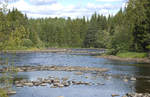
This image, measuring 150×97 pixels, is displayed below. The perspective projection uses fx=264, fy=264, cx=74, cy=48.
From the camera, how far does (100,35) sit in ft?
487

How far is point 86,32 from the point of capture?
164 m

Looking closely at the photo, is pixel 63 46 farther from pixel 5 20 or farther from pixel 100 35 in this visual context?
pixel 5 20

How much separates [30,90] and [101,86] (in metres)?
9.08

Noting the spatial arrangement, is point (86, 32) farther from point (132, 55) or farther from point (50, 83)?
point (50, 83)

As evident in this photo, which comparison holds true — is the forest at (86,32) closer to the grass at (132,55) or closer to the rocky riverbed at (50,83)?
the grass at (132,55)

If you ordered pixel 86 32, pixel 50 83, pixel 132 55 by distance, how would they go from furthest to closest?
pixel 86 32 < pixel 132 55 < pixel 50 83

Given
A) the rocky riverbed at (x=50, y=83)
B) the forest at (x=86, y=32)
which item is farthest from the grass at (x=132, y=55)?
the rocky riverbed at (x=50, y=83)

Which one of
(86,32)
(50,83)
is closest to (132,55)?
(50,83)

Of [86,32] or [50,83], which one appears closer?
[50,83]

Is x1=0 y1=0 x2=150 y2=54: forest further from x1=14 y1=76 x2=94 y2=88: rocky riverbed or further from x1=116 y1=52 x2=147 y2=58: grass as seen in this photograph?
x1=14 y1=76 x2=94 y2=88: rocky riverbed

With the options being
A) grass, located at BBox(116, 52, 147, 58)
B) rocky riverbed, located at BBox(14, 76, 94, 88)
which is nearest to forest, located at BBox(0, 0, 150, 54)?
grass, located at BBox(116, 52, 147, 58)

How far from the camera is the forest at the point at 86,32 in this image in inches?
467

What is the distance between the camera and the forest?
11859 mm

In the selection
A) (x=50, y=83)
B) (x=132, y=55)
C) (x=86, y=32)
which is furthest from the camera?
(x=86, y=32)
